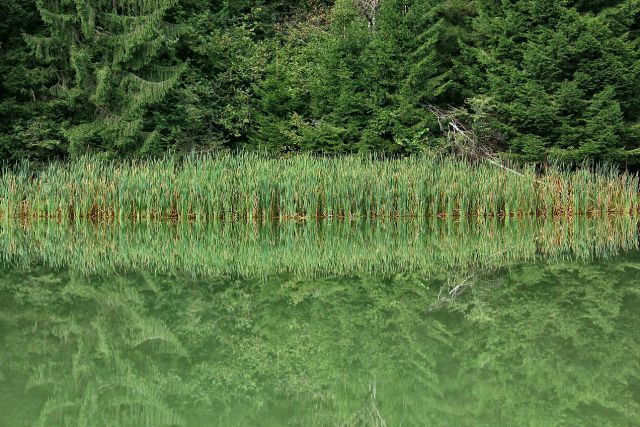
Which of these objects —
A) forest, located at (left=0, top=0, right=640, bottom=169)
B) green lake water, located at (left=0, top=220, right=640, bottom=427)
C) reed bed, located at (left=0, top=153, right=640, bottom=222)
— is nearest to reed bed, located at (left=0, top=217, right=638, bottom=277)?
green lake water, located at (left=0, top=220, right=640, bottom=427)

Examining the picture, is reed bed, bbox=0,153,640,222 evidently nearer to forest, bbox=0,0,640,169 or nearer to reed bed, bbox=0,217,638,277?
reed bed, bbox=0,217,638,277

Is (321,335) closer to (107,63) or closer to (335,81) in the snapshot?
(107,63)

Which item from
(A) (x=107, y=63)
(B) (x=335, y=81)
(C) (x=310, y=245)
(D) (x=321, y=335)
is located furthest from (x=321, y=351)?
(B) (x=335, y=81)

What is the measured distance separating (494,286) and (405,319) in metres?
1.39

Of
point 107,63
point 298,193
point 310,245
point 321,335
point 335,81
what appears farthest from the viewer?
point 335,81

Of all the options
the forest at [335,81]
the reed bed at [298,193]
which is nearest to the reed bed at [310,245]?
the reed bed at [298,193]

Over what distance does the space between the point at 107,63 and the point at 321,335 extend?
12.3 m

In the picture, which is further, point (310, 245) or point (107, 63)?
point (107, 63)

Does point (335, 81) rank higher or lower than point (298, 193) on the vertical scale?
higher

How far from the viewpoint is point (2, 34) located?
1638 centimetres

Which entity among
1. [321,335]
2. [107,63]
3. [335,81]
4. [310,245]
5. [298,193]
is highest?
[321,335]

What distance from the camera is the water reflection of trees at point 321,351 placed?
11.3 feet

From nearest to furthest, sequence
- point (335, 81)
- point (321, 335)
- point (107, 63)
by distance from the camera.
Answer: point (321, 335) → point (107, 63) → point (335, 81)

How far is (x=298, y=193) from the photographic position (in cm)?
1198
